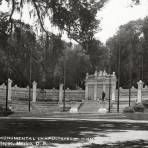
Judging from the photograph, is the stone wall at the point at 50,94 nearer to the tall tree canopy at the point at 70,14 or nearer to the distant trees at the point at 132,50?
the distant trees at the point at 132,50

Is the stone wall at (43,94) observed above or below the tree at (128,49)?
below

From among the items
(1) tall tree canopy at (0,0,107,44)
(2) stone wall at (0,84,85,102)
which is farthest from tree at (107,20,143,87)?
(1) tall tree canopy at (0,0,107,44)

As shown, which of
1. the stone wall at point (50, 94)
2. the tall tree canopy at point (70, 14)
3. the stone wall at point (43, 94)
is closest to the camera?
the tall tree canopy at point (70, 14)

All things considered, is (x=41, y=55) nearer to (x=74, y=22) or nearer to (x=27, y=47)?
(x=27, y=47)

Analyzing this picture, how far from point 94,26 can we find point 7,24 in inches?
153

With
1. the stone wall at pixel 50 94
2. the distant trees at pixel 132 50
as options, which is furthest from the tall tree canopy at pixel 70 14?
the distant trees at pixel 132 50

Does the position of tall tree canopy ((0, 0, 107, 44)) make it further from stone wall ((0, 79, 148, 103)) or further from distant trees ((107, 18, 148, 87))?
distant trees ((107, 18, 148, 87))

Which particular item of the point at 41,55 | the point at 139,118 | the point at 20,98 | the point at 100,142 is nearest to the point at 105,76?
the point at 20,98

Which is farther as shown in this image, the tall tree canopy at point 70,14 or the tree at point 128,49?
the tree at point 128,49

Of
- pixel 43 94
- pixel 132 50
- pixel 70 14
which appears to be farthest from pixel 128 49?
pixel 70 14

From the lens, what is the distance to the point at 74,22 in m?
19.0

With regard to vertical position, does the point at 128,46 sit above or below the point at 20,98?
above

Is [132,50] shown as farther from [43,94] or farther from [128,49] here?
[43,94]

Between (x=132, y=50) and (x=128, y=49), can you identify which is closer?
(x=132, y=50)
